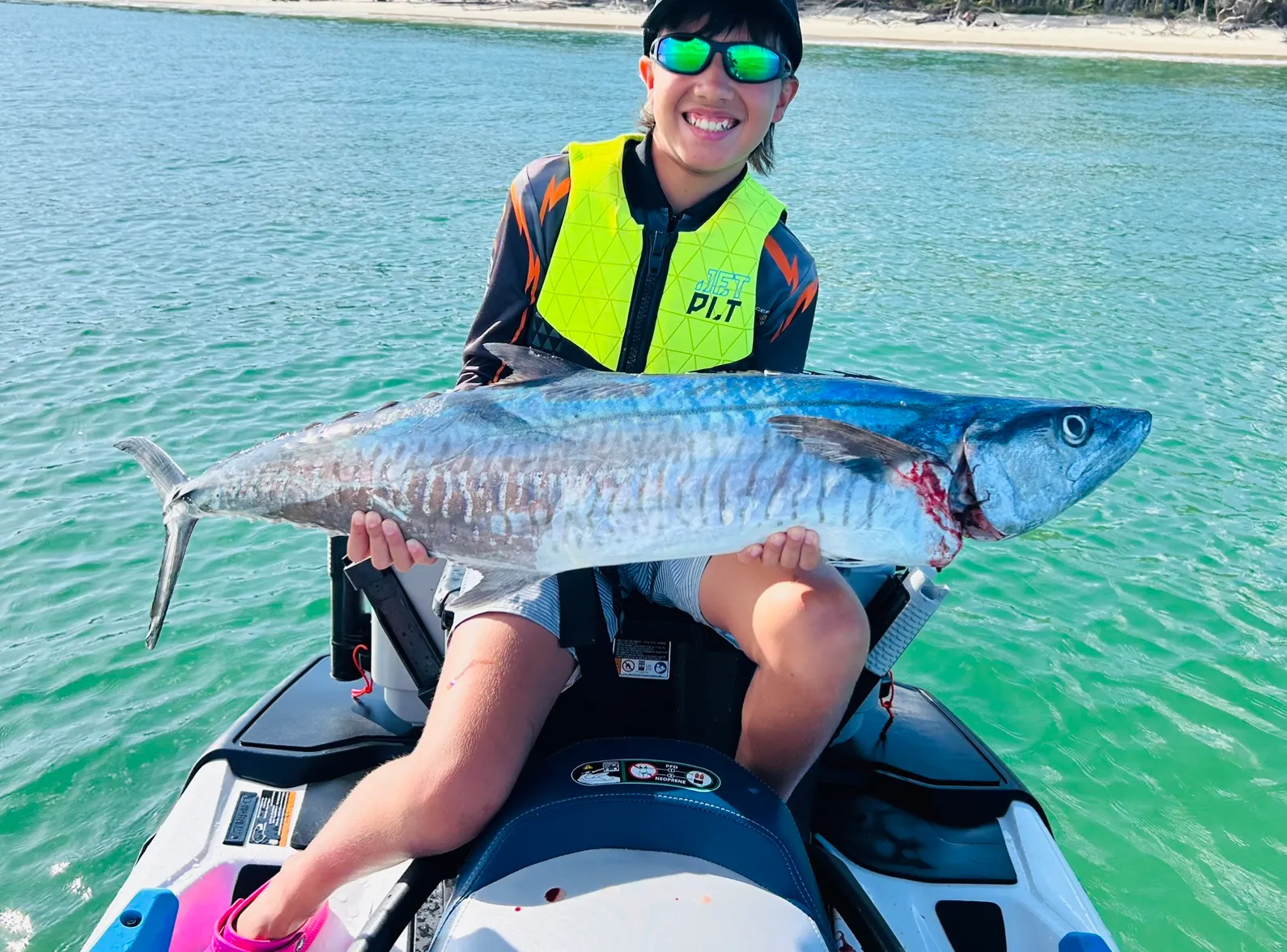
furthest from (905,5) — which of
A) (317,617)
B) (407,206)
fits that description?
(317,617)

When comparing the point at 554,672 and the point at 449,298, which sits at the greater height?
the point at 554,672

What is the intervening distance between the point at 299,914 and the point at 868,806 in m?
1.75

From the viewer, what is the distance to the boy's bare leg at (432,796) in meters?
2.55

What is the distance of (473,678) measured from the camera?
108 inches

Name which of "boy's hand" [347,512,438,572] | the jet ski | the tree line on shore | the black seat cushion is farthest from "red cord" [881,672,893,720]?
the tree line on shore

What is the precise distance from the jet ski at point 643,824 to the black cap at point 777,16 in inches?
70.9

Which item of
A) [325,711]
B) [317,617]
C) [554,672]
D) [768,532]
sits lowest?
[317,617]

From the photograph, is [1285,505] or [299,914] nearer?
[299,914]

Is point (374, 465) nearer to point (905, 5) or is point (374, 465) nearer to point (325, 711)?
point (325, 711)

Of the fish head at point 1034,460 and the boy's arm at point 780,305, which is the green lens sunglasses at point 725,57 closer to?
the boy's arm at point 780,305

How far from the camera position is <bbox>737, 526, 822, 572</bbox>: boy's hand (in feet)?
8.96

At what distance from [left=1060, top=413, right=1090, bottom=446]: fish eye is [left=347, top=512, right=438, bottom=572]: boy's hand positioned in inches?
72.7

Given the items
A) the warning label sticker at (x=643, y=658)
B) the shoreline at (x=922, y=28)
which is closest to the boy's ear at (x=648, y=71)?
the warning label sticker at (x=643, y=658)

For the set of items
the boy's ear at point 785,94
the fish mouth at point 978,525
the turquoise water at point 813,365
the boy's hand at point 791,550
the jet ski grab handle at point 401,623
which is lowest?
Result: the turquoise water at point 813,365
